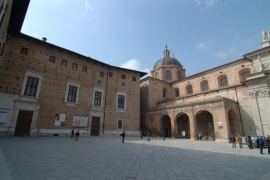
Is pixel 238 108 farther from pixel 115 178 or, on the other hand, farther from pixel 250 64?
pixel 115 178

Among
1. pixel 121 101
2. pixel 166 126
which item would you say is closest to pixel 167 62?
pixel 166 126

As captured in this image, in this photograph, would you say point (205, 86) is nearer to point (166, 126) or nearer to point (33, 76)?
point (166, 126)

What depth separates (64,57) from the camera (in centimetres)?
2048

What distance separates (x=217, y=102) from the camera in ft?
63.9

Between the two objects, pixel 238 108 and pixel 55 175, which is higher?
pixel 238 108

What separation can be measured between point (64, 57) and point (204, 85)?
25739mm

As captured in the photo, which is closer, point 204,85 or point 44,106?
point 44,106

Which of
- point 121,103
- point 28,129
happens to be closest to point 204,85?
point 121,103

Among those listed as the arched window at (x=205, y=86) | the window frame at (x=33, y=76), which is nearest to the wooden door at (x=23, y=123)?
the window frame at (x=33, y=76)

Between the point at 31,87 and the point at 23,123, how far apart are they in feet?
13.8

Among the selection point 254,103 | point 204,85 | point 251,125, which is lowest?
point 251,125

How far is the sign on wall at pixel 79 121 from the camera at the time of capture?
65.1 feet

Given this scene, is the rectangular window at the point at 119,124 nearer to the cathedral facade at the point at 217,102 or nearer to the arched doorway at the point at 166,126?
the cathedral facade at the point at 217,102

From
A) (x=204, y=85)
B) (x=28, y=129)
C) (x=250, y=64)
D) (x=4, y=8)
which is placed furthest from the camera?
(x=204, y=85)
